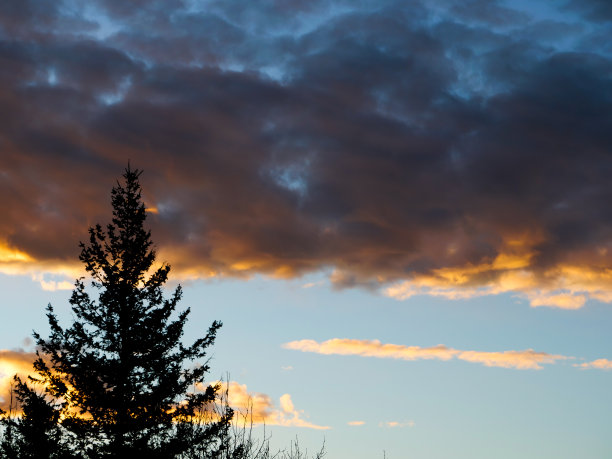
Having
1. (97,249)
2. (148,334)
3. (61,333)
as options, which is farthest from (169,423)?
(97,249)

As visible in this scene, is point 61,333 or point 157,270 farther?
point 157,270

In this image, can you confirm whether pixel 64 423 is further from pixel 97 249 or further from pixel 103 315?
pixel 97 249

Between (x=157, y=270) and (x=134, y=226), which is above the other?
(x=134, y=226)

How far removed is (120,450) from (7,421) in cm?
567

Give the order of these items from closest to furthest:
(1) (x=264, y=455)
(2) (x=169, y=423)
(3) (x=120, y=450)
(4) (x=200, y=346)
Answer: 1. (1) (x=264, y=455)
2. (3) (x=120, y=450)
3. (2) (x=169, y=423)
4. (4) (x=200, y=346)

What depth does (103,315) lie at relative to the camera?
3114 centimetres

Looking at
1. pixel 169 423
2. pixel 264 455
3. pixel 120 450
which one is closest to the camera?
pixel 264 455

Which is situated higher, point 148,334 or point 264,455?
point 148,334

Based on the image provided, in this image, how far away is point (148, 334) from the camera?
1211 inches

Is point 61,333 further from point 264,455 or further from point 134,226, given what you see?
point 264,455

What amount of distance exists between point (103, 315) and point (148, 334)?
7.59ft

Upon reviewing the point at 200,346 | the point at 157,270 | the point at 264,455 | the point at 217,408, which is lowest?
the point at 264,455

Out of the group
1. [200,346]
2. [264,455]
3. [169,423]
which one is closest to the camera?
[264,455]

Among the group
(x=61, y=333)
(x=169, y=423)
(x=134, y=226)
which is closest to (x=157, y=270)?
(x=134, y=226)
